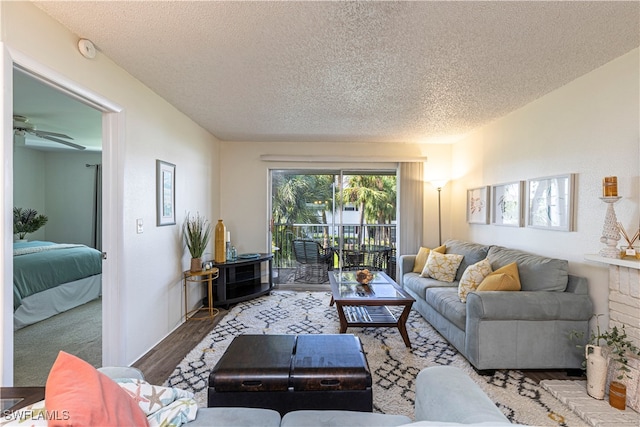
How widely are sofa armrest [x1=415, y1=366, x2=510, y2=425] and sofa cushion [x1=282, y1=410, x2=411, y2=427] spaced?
0.38 ft

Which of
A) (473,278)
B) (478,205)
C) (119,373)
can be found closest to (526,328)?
(473,278)

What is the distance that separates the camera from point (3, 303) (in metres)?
1.53

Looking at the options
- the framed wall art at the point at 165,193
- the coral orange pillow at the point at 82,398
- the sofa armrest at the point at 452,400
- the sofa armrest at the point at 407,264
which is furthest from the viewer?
the sofa armrest at the point at 407,264

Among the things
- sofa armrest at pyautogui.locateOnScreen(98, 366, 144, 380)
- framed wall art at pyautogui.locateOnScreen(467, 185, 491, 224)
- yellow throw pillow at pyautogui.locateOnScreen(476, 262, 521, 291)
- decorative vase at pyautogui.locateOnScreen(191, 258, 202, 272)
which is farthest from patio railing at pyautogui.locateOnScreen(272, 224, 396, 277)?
sofa armrest at pyautogui.locateOnScreen(98, 366, 144, 380)

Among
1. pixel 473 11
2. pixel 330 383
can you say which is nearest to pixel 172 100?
pixel 473 11

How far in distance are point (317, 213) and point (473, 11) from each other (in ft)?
12.8

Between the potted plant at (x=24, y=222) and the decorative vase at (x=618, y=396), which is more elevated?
the potted plant at (x=24, y=222)

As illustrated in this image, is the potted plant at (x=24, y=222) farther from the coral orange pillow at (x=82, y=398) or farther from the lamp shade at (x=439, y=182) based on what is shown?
the lamp shade at (x=439, y=182)

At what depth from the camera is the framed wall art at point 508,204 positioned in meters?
3.32

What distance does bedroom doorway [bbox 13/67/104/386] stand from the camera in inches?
106

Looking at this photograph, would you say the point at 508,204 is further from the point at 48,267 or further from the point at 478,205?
the point at 48,267

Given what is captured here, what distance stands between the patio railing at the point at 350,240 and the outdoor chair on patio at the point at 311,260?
0.43ft

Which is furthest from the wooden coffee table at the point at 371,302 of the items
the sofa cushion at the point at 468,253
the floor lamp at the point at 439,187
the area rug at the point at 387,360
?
the floor lamp at the point at 439,187

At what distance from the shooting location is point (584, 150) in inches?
100.0
